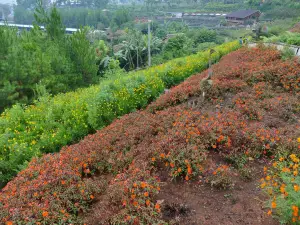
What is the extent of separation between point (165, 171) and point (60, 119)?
4.13m

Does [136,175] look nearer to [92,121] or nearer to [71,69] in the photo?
[92,121]

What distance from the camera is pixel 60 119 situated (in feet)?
22.4

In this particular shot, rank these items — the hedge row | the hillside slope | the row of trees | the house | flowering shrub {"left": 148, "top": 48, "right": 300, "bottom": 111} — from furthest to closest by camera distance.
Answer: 1. the house
2. the row of trees
3. flowering shrub {"left": 148, "top": 48, "right": 300, "bottom": 111}
4. the hedge row
5. the hillside slope

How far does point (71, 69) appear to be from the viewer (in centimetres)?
1209

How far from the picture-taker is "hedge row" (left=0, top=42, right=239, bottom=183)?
566cm

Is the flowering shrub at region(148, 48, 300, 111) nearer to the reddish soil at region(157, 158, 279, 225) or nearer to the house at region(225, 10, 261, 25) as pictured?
the reddish soil at region(157, 158, 279, 225)

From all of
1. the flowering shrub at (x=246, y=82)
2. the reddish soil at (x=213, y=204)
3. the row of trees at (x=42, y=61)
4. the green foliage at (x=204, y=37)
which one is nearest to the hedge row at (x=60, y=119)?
the flowering shrub at (x=246, y=82)

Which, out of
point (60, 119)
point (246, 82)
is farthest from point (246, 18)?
point (60, 119)

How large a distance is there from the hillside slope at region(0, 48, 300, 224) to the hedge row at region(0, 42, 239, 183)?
1.48 metres

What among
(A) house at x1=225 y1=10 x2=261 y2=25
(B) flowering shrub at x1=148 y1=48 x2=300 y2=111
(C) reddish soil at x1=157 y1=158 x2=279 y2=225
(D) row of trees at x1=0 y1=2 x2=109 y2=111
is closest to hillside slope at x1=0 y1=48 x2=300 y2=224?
(C) reddish soil at x1=157 y1=158 x2=279 y2=225

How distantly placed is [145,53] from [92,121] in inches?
600

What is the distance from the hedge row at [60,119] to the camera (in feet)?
18.6

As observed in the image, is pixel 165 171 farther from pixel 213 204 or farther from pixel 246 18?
pixel 246 18

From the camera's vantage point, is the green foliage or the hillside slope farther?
the green foliage
